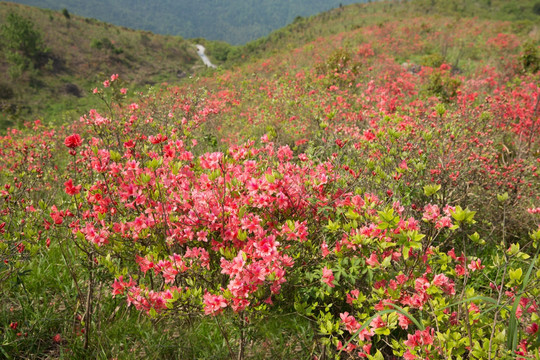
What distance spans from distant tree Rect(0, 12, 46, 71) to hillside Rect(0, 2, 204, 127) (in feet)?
0.24

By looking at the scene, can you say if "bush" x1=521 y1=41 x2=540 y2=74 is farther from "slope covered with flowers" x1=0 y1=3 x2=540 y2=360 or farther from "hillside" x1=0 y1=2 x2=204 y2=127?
"hillside" x1=0 y1=2 x2=204 y2=127

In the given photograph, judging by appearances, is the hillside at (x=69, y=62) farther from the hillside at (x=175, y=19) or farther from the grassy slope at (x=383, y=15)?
the hillside at (x=175, y=19)

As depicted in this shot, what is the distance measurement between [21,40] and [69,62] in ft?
10.9

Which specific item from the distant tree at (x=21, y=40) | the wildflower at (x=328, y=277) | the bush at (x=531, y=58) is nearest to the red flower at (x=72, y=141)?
the wildflower at (x=328, y=277)

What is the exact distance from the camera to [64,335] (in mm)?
2152

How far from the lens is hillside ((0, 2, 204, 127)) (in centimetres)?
1836

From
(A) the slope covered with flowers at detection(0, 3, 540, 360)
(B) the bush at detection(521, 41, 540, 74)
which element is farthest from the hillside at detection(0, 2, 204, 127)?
(B) the bush at detection(521, 41, 540, 74)

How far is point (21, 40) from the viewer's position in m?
21.8

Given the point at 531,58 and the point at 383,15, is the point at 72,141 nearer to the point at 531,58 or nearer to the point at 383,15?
the point at 531,58

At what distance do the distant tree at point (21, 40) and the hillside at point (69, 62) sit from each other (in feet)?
0.24

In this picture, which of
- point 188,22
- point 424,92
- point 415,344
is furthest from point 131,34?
point 188,22

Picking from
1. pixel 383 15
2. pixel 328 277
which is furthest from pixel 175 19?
pixel 328 277

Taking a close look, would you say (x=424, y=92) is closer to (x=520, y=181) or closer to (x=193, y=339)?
(x=520, y=181)

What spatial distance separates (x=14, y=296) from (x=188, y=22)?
209 meters
